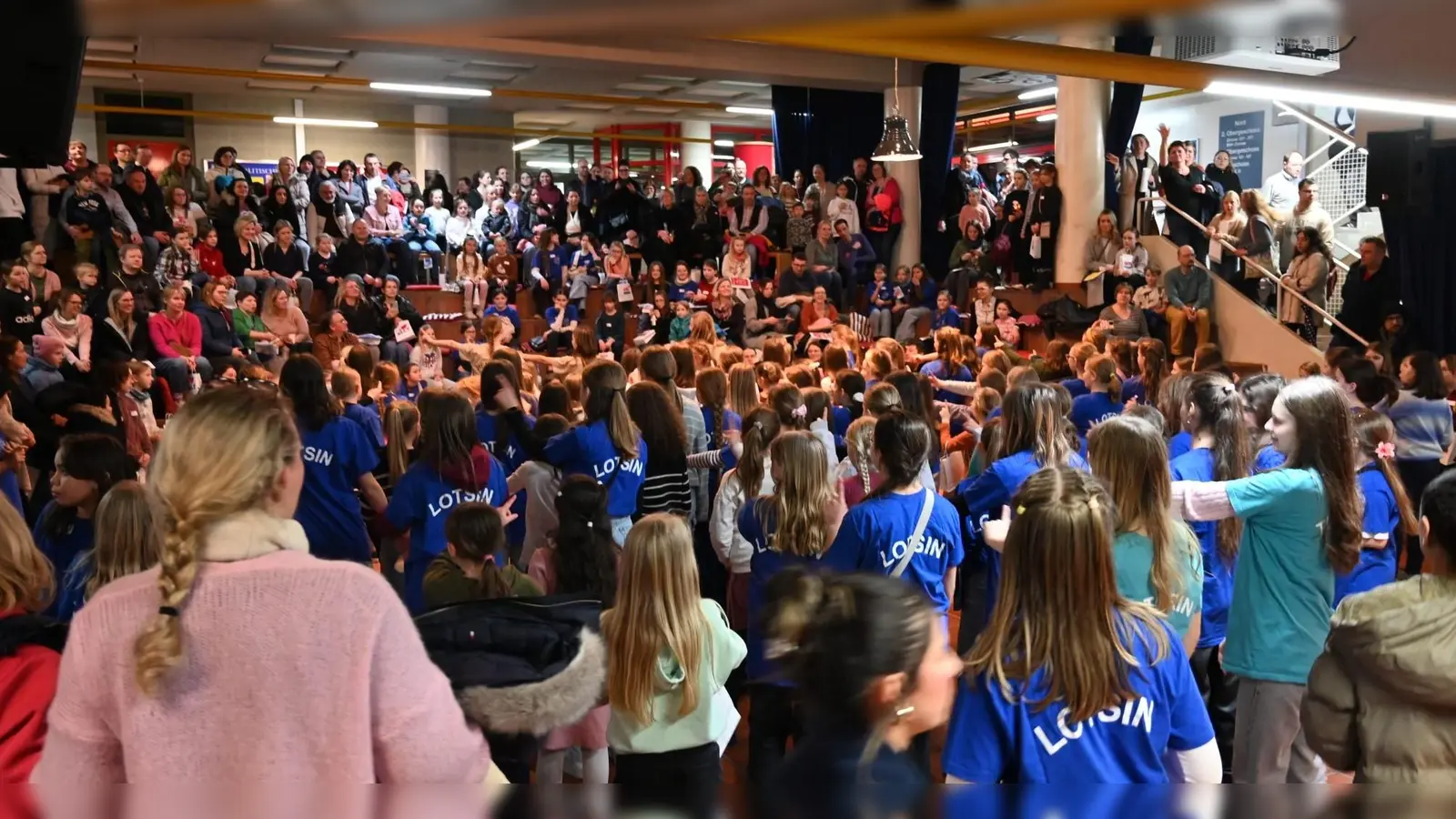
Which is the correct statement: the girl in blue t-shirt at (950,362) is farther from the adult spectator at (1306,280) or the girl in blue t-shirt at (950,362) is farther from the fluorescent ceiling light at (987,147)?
the fluorescent ceiling light at (987,147)

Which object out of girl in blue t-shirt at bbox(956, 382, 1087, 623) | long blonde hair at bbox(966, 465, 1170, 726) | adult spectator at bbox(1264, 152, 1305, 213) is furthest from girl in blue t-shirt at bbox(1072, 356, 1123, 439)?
adult spectator at bbox(1264, 152, 1305, 213)

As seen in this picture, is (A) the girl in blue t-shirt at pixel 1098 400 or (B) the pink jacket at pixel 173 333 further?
(B) the pink jacket at pixel 173 333

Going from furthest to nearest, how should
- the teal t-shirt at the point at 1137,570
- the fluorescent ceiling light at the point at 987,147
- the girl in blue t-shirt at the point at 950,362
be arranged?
the fluorescent ceiling light at the point at 987,147 → the girl in blue t-shirt at the point at 950,362 → the teal t-shirt at the point at 1137,570

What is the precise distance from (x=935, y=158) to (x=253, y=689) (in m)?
13.7

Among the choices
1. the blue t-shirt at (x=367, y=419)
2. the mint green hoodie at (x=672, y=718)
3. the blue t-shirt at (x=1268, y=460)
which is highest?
the blue t-shirt at (x=1268, y=460)

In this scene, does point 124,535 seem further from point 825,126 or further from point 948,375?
point 825,126

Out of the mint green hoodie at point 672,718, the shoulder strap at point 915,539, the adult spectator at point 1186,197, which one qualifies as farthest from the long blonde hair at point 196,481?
the adult spectator at point 1186,197

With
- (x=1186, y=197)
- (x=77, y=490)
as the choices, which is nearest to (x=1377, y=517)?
(x=77, y=490)

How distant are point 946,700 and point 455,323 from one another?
38.6 feet

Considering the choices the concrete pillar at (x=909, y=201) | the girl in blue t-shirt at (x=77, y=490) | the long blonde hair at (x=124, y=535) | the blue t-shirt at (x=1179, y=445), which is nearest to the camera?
the long blonde hair at (x=124, y=535)

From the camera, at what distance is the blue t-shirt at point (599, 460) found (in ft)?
14.3

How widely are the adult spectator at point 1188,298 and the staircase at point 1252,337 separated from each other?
0.44 ft

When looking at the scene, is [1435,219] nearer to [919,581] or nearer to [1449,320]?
[1449,320]

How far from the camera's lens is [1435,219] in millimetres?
9516
